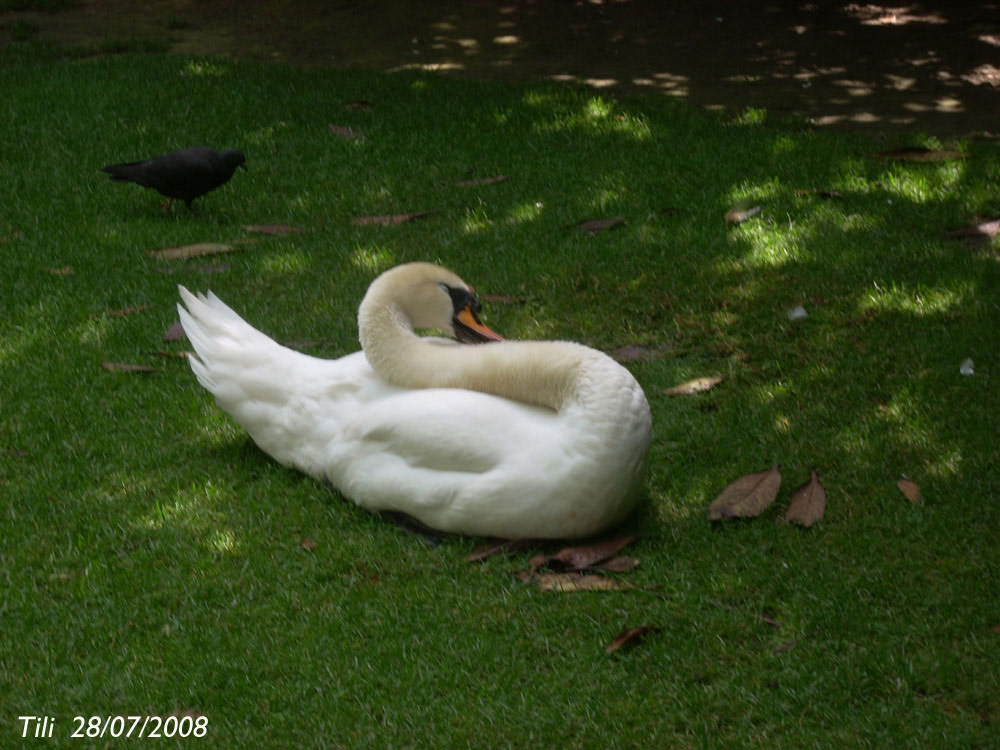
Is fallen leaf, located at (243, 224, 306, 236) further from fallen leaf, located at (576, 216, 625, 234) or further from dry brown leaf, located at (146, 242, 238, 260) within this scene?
fallen leaf, located at (576, 216, 625, 234)

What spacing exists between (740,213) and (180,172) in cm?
338

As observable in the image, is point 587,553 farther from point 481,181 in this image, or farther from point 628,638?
point 481,181

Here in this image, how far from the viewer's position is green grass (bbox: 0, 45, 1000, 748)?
3.37m

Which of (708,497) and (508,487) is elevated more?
(508,487)

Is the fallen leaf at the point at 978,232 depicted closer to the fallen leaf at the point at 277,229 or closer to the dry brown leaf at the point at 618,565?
the dry brown leaf at the point at 618,565

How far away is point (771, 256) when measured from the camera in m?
6.39

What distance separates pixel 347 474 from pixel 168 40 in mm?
8214

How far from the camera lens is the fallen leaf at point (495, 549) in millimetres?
4012

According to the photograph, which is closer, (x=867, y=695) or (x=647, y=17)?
(x=867, y=695)

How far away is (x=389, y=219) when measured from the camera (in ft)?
23.9

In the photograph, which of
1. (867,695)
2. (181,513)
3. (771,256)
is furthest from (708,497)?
(771,256)

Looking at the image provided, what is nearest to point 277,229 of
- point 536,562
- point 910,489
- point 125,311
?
point 125,311

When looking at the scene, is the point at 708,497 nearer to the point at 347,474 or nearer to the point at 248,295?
the point at 347,474

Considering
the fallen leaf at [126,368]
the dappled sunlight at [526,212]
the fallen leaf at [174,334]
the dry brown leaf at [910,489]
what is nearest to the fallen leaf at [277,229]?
the dappled sunlight at [526,212]
